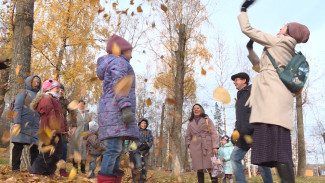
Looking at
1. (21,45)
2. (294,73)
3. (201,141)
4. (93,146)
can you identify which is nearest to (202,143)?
(201,141)

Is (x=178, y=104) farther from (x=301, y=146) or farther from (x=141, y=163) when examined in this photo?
(x=301, y=146)

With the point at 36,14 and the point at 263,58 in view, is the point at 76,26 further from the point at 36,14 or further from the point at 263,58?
the point at 263,58

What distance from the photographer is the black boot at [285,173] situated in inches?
107

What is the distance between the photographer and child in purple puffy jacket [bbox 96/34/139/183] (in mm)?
3125

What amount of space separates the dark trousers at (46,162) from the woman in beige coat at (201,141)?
2610 millimetres

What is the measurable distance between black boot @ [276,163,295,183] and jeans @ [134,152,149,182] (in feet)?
13.3

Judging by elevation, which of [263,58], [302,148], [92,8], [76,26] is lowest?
[302,148]

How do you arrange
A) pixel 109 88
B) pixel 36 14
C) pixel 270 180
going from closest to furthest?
1. pixel 109 88
2. pixel 270 180
3. pixel 36 14

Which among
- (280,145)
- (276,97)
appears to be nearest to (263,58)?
(276,97)

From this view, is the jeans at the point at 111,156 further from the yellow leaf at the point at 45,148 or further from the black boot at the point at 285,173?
the black boot at the point at 285,173

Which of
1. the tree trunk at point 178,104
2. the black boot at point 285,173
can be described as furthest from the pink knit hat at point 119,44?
the tree trunk at point 178,104

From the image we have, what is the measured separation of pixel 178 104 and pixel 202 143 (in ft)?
25.2

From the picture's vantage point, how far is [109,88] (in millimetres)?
3295

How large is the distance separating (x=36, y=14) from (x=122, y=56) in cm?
1335
